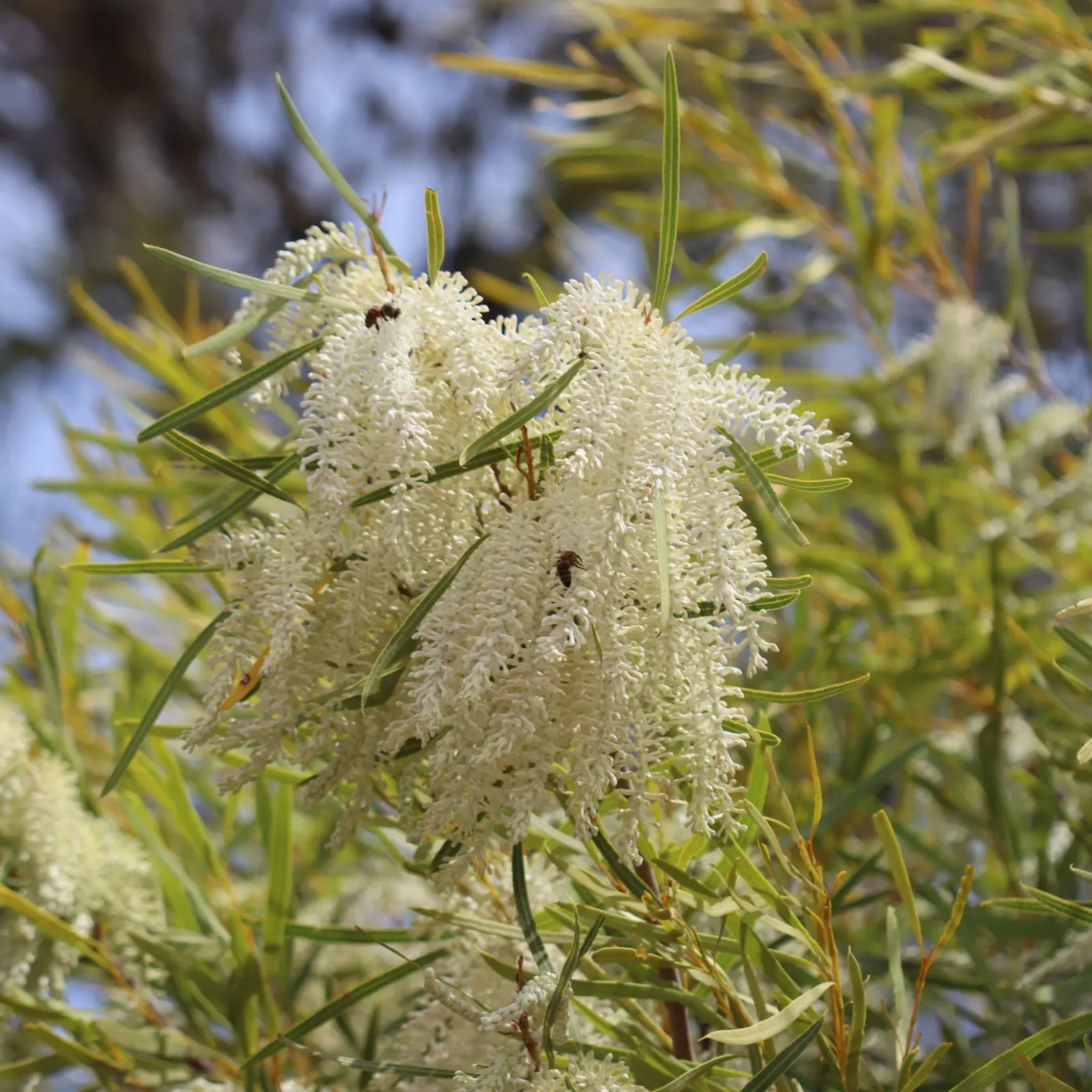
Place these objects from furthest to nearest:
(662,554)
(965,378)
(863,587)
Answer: (965,378) → (863,587) → (662,554)

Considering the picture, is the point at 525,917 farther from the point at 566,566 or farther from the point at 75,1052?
the point at 75,1052

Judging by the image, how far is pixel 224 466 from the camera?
396 millimetres

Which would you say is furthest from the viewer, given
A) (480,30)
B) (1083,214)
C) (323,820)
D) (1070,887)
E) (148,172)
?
(148,172)

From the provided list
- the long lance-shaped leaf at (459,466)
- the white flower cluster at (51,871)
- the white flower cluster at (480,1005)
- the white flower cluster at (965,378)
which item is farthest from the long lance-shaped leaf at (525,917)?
the white flower cluster at (965,378)

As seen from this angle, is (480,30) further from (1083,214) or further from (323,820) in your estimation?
(323,820)

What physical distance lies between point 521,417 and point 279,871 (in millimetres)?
271

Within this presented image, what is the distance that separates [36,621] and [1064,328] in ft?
5.55

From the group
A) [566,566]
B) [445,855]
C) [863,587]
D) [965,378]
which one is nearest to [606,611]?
[566,566]

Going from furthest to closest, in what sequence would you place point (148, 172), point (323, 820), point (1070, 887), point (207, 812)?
point (148, 172)
point (207, 812)
point (323, 820)
point (1070, 887)

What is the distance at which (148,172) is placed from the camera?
116 inches

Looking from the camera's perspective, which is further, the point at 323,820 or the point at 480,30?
the point at 480,30

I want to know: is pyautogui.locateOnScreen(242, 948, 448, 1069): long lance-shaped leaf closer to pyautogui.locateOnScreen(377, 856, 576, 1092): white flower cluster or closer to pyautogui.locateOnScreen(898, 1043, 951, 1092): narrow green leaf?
pyautogui.locateOnScreen(377, 856, 576, 1092): white flower cluster

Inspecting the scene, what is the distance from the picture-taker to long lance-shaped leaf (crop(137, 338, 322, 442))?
386mm

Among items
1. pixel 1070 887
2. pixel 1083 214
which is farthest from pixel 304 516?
pixel 1083 214
